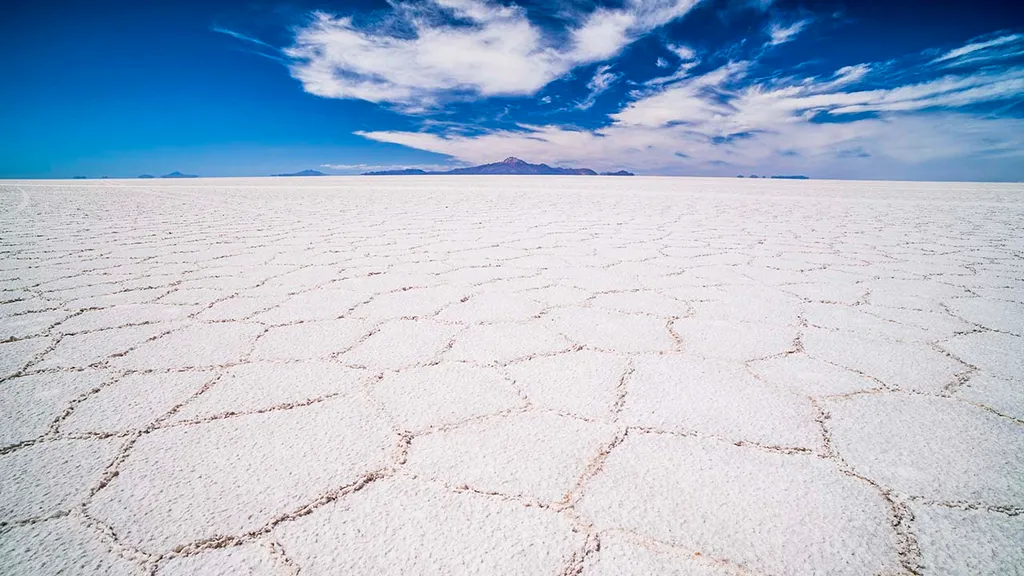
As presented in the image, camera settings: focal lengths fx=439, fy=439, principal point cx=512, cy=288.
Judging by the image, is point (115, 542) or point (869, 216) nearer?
point (115, 542)

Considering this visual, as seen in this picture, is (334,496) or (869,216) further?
(869,216)

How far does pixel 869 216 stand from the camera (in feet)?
16.1

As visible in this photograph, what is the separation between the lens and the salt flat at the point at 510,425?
594mm

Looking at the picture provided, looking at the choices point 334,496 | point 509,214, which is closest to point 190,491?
point 334,496

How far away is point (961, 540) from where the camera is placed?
1.97 ft

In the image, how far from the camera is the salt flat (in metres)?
0.59

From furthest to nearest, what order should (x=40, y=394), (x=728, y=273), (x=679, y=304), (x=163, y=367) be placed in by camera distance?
(x=728, y=273) → (x=679, y=304) → (x=163, y=367) → (x=40, y=394)

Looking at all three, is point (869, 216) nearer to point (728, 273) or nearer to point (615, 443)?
point (728, 273)

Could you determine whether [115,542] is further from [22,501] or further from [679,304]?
[679,304]

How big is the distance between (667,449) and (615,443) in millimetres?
92

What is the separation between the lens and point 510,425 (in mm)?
865

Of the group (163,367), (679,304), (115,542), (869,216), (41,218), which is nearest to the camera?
(115,542)

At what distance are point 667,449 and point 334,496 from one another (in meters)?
0.57

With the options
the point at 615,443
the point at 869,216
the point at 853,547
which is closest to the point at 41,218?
the point at 615,443
